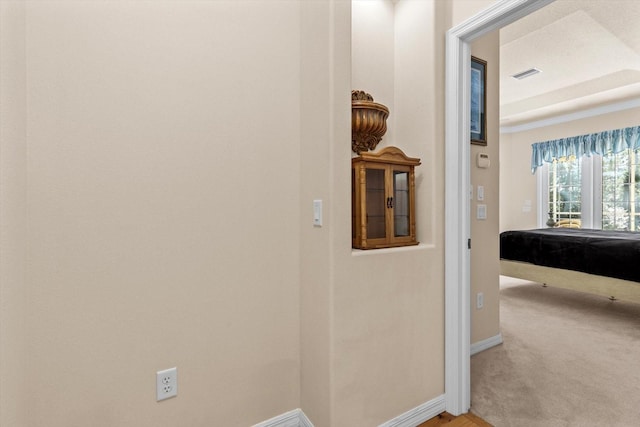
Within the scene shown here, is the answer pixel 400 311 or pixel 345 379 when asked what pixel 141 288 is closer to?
pixel 345 379

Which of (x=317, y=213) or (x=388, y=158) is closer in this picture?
(x=317, y=213)

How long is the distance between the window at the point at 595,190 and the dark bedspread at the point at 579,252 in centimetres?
217

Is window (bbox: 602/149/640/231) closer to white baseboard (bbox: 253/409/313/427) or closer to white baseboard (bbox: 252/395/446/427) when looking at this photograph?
white baseboard (bbox: 252/395/446/427)

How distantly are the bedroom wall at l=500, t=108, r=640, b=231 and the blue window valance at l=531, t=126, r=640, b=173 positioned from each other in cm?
14

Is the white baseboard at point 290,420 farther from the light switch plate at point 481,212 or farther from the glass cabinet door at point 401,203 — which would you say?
the light switch plate at point 481,212

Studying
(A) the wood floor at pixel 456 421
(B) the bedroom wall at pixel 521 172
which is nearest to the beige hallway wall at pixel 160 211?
(A) the wood floor at pixel 456 421

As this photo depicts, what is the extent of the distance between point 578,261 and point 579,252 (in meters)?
0.10

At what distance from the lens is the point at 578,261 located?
358 centimetres

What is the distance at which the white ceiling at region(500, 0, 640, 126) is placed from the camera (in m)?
3.02

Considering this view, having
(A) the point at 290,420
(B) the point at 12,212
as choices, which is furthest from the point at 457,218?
(B) the point at 12,212

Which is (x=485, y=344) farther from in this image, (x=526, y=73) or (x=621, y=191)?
(x=621, y=191)

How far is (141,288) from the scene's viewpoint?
1.32 metres

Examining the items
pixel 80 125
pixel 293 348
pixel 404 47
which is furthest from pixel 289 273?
pixel 404 47

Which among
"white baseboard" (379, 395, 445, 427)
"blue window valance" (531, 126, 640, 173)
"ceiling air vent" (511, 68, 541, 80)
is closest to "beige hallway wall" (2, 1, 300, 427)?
"white baseboard" (379, 395, 445, 427)
